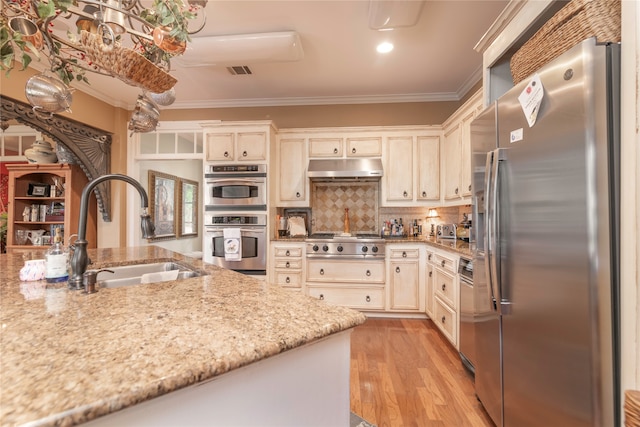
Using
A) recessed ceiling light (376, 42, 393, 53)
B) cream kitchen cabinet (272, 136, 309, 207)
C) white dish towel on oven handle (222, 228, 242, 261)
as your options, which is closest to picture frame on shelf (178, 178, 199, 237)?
white dish towel on oven handle (222, 228, 242, 261)

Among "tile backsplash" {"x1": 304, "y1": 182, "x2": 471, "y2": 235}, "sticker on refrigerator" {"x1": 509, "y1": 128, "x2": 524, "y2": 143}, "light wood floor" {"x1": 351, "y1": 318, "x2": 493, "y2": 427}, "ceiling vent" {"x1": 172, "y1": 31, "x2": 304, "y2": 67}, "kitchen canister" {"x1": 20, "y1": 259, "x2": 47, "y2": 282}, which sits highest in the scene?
"ceiling vent" {"x1": 172, "y1": 31, "x2": 304, "y2": 67}

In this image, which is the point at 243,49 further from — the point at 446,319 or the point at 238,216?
the point at 446,319

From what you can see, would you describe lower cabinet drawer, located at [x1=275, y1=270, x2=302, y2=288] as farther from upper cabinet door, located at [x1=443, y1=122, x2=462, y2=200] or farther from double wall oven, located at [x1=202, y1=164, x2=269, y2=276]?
upper cabinet door, located at [x1=443, y1=122, x2=462, y2=200]

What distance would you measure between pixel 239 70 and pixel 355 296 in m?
2.87

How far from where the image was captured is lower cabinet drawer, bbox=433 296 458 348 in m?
2.43

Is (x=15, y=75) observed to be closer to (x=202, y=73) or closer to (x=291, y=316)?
(x=202, y=73)

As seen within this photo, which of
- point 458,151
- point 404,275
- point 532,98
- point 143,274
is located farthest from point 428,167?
point 143,274

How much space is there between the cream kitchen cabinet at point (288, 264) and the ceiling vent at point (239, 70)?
198 centimetres

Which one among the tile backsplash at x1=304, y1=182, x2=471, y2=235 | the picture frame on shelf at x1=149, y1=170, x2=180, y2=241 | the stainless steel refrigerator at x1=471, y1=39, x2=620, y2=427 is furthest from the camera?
the picture frame on shelf at x1=149, y1=170, x2=180, y2=241

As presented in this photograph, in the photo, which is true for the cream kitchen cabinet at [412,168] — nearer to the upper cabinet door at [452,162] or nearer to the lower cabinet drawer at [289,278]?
the upper cabinet door at [452,162]

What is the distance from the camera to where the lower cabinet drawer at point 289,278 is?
3354 mm

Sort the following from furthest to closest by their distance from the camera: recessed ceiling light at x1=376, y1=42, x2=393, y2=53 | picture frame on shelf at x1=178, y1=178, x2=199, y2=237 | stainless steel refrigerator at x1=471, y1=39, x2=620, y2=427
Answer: picture frame on shelf at x1=178, y1=178, x2=199, y2=237, recessed ceiling light at x1=376, y1=42, x2=393, y2=53, stainless steel refrigerator at x1=471, y1=39, x2=620, y2=427

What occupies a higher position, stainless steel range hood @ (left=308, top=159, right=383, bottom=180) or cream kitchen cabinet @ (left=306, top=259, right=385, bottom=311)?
stainless steel range hood @ (left=308, top=159, right=383, bottom=180)

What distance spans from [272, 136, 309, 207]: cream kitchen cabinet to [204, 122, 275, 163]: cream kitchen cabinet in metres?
0.29
